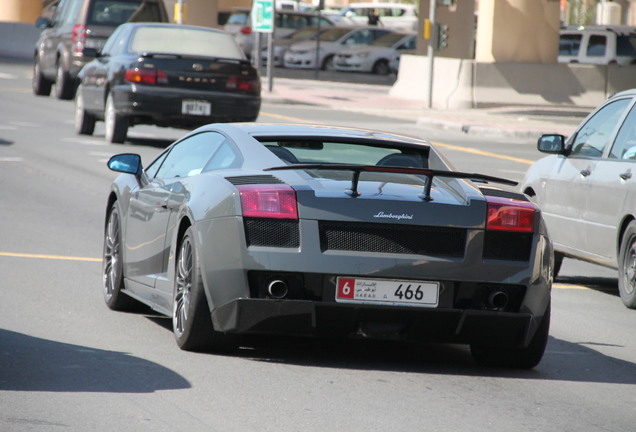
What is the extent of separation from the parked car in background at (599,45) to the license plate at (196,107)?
21.5 metres

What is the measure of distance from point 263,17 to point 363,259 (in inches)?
1160

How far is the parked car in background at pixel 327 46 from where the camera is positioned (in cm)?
5150

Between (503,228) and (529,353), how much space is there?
2.37 ft

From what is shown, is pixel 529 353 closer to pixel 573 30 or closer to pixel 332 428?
pixel 332 428

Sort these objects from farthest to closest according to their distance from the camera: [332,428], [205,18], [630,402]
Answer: [205,18] → [630,402] → [332,428]

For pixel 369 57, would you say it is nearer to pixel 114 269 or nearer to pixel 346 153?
pixel 114 269

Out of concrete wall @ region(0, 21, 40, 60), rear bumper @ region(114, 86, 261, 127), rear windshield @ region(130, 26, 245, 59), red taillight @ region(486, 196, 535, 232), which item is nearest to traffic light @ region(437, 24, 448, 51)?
rear windshield @ region(130, 26, 245, 59)

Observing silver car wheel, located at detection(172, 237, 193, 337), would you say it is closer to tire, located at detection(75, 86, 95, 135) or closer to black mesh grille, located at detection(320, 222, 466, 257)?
black mesh grille, located at detection(320, 222, 466, 257)

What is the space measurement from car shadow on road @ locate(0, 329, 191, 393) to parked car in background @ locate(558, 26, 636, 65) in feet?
110

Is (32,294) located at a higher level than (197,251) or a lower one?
lower

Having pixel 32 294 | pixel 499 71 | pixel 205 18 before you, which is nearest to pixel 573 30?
pixel 499 71

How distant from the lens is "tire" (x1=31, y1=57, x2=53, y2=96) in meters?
30.9

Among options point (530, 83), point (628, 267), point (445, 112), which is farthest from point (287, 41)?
point (628, 267)

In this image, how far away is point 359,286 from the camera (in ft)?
22.6
